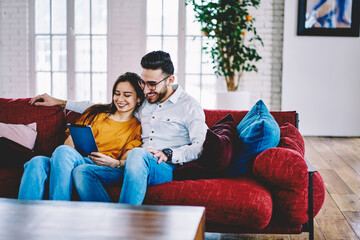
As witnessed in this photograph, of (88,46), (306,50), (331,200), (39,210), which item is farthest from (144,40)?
(39,210)

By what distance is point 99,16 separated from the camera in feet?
21.8

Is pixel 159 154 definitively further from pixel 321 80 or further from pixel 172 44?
pixel 321 80

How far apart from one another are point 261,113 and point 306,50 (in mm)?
4197

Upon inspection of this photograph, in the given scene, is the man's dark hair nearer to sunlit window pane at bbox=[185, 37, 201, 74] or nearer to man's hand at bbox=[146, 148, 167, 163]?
man's hand at bbox=[146, 148, 167, 163]

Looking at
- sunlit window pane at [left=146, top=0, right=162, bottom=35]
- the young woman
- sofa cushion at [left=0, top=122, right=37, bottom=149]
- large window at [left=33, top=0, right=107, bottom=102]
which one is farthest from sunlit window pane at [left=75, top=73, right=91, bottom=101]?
the young woman

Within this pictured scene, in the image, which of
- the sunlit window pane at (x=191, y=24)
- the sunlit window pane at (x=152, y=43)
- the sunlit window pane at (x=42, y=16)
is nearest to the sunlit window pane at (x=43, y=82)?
the sunlit window pane at (x=42, y=16)

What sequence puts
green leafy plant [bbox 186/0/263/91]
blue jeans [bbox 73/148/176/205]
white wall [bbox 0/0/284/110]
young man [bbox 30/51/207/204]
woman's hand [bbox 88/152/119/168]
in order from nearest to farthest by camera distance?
blue jeans [bbox 73/148/176/205], young man [bbox 30/51/207/204], woman's hand [bbox 88/152/119/168], green leafy plant [bbox 186/0/263/91], white wall [bbox 0/0/284/110]

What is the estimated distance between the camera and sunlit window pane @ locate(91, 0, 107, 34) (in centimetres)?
662

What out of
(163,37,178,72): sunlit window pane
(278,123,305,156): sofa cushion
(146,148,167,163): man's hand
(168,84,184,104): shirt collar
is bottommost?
(146,148,167,163): man's hand

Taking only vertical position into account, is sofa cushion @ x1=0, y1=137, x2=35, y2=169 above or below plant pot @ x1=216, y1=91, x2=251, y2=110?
below

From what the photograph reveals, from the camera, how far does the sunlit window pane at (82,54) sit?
6715 millimetres

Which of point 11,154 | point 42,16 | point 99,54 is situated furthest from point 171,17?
point 11,154

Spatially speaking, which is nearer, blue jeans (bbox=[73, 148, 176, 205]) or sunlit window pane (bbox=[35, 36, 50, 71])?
blue jeans (bbox=[73, 148, 176, 205])

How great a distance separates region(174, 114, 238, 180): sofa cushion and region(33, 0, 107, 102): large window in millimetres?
4621
